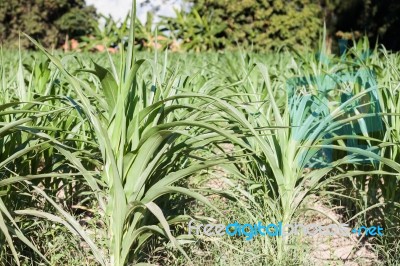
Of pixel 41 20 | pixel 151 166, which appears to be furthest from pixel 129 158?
pixel 41 20

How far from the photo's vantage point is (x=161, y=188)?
1.69m

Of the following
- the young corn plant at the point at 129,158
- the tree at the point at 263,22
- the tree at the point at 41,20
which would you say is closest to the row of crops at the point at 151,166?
the young corn plant at the point at 129,158

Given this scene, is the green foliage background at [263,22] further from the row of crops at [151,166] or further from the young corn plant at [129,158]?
the young corn plant at [129,158]

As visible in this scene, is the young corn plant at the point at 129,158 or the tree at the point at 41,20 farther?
the tree at the point at 41,20

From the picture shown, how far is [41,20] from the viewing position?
17531 mm

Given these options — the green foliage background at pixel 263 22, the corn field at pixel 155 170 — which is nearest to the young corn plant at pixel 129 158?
the corn field at pixel 155 170

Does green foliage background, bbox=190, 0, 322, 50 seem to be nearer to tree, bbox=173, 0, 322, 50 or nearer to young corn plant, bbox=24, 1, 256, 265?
tree, bbox=173, 0, 322, 50

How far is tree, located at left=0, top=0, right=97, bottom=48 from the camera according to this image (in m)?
16.5

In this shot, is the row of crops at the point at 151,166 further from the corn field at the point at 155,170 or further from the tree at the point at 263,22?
the tree at the point at 263,22

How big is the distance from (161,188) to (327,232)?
94 cm

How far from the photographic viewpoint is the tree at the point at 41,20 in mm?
16547

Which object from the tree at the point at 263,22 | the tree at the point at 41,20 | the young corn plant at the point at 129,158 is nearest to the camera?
the young corn plant at the point at 129,158

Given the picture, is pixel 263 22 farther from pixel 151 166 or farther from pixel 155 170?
pixel 151 166

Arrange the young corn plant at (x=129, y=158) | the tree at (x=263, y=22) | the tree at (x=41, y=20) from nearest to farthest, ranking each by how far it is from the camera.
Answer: the young corn plant at (x=129, y=158), the tree at (x=263, y=22), the tree at (x=41, y=20)
